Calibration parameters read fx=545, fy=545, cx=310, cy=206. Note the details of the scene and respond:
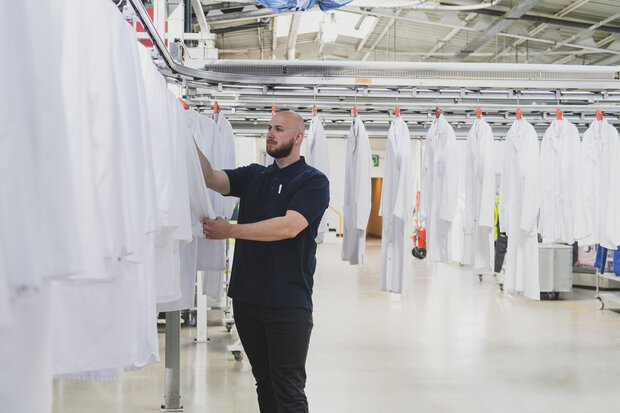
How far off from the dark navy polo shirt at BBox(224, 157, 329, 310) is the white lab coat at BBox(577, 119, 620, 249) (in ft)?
8.41

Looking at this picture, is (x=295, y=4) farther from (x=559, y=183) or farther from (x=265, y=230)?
(x=559, y=183)

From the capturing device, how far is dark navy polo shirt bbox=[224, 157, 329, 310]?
286cm

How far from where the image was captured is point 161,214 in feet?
6.80

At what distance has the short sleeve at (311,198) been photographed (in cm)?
286

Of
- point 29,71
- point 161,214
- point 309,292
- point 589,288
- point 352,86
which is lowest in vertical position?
point 589,288

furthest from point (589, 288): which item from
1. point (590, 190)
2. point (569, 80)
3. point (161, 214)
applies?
point (161, 214)

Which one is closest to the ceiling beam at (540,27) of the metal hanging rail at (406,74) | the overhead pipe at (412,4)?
the overhead pipe at (412,4)

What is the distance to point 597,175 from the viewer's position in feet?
14.6

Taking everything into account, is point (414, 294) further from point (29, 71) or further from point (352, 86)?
point (29, 71)

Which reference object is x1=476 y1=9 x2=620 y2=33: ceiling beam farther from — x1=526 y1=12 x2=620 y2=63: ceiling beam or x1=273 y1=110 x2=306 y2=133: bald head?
x1=273 y1=110 x2=306 y2=133: bald head

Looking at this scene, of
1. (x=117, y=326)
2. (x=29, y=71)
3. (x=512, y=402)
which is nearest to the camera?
(x=29, y=71)

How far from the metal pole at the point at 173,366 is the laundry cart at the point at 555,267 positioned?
21.7ft

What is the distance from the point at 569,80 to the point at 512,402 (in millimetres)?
2550

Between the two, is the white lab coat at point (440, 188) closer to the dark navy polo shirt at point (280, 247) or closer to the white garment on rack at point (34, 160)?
the dark navy polo shirt at point (280, 247)
